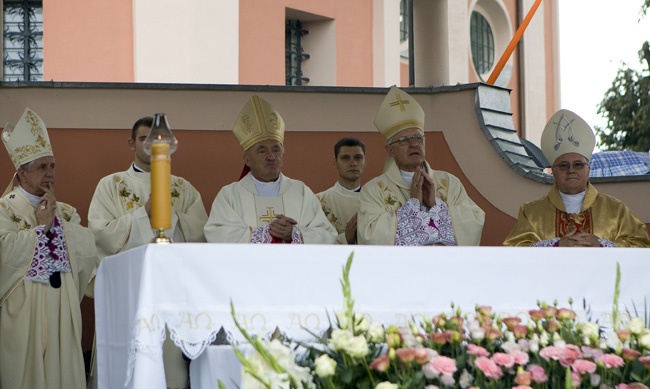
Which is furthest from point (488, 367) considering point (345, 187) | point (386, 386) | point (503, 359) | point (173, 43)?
point (173, 43)

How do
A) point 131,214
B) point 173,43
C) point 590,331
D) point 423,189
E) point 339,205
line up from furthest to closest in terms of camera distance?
point 173,43 → point 339,205 → point 131,214 → point 423,189 → point 590,331

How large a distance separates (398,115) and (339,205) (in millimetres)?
1188

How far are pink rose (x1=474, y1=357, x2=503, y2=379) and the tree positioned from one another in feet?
51.6

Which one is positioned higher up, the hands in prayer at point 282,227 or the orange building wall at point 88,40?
the orange building wall at point 88,40

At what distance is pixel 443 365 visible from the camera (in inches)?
111

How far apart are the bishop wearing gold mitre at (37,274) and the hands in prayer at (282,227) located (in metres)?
1.19

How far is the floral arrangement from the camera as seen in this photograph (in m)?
2.83

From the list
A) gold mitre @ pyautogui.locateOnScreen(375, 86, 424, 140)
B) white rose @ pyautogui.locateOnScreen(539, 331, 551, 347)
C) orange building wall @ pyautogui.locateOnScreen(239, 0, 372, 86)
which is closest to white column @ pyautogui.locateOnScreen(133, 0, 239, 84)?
orange building wall @ pyautogui.locateOnScreen(239, 0, 372, 86)

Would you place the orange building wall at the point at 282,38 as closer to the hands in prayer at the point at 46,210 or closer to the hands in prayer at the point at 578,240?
the hands in prayer at the point at 46,210

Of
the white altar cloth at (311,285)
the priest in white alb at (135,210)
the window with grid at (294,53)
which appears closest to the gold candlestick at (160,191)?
the white altar cloth at (311,285)

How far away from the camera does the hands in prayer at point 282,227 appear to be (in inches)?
221

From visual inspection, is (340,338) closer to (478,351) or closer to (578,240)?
(478,351)

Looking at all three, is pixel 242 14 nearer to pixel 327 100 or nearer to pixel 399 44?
pixel 399 44

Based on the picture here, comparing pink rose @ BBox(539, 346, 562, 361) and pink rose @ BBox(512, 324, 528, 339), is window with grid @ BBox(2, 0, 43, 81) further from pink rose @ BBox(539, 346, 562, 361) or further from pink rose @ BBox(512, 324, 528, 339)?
pink rose @ BBox(539, 346, 562, 361)
